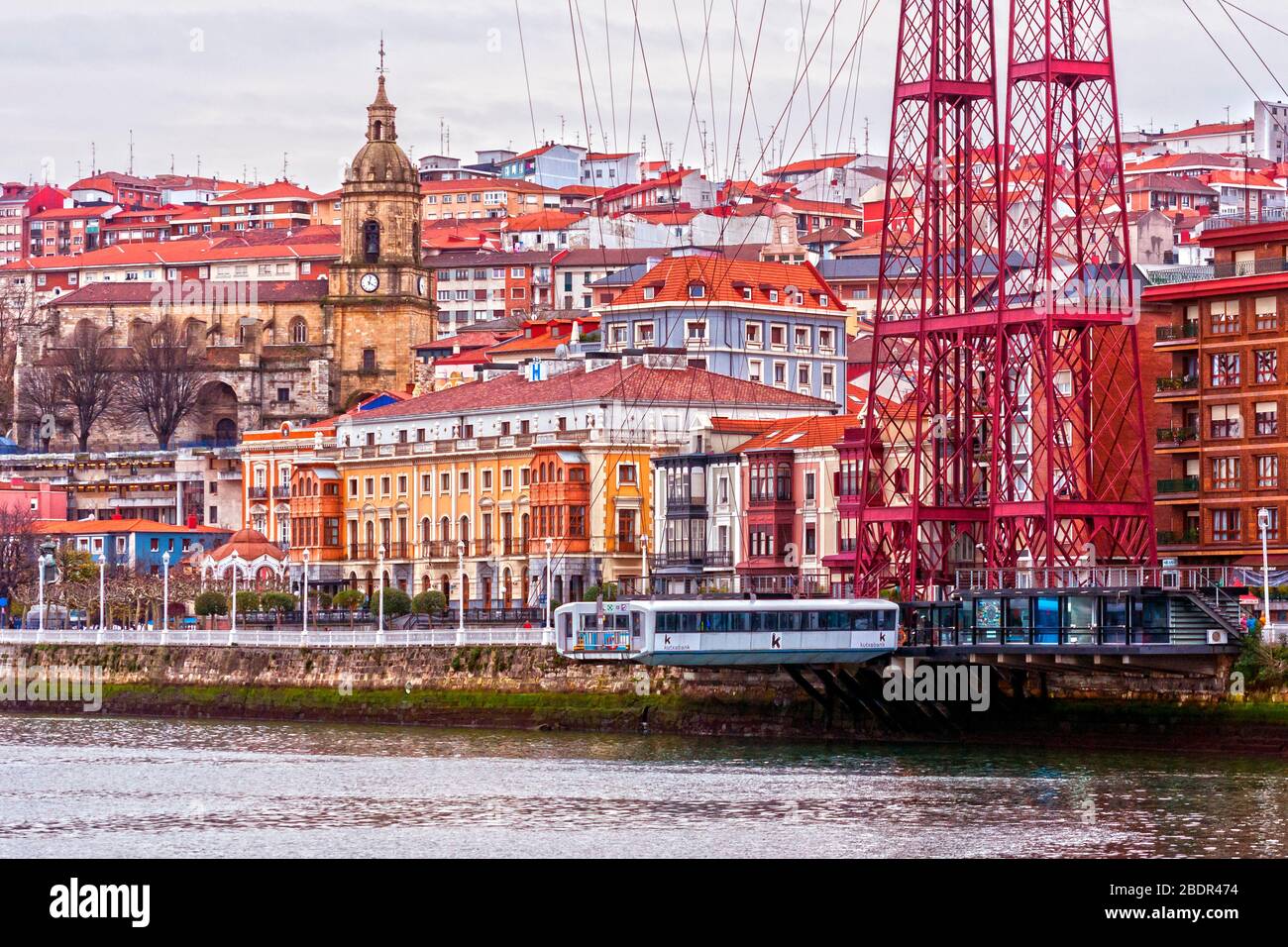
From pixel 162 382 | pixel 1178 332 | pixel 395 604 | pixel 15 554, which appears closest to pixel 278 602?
pixel 395 604

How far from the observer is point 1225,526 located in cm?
8175

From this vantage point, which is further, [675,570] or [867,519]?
[675,570]

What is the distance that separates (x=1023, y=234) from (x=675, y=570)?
3121 cm

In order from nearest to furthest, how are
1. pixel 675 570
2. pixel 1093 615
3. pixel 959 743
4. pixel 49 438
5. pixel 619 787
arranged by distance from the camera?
1. pixel 619 787
2. pixel 1093 615
3. pixel 959 743
4. pixel 675 570
5. pixel 49 438

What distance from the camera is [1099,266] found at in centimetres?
7119

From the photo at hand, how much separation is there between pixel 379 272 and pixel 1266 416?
318 feet

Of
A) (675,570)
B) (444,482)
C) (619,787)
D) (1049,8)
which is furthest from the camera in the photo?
A: (444,482)

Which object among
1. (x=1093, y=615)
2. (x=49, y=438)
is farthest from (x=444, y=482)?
(x=49, y=438)

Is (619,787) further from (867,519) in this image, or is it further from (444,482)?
(444,482)

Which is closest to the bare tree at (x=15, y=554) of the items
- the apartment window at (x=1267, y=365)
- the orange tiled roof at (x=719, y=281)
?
the orange tiled roof at (x=719, y=281)

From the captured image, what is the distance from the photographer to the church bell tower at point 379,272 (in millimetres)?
168250

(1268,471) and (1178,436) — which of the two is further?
(1178,436)

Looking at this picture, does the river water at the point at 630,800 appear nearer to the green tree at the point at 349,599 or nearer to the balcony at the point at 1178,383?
the balcony at the point at 1178,383

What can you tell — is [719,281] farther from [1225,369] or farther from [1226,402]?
[1226,402]
